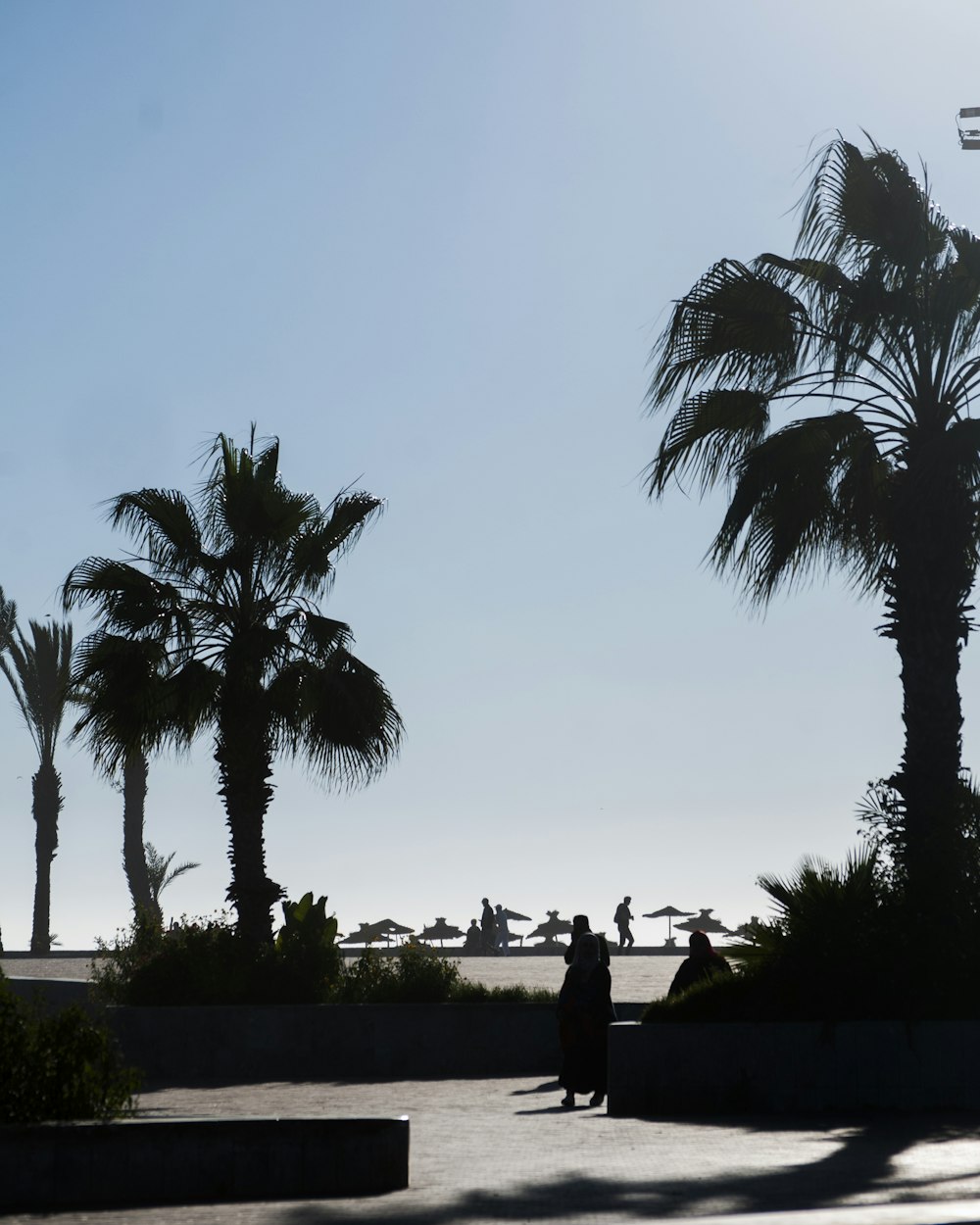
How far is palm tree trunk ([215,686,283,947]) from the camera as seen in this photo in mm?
21625

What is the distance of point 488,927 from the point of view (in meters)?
44.3

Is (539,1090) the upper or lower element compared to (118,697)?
lower

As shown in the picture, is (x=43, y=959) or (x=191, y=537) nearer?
(x=191, y=537)

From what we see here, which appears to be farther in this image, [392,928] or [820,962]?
[392,928]

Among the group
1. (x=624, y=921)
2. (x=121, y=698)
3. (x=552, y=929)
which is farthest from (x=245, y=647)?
(x=552, y=929)

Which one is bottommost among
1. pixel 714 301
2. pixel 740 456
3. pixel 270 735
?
pixel 270 735

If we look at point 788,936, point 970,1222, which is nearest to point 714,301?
point 788,936

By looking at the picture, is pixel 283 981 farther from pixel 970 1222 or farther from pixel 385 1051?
pixel 970 1222

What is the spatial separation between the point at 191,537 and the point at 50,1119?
14.7m

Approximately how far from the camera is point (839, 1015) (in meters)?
12.8

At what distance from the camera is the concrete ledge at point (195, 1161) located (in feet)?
25.0

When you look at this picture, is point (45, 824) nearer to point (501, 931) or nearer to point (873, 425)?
point (501, 931)

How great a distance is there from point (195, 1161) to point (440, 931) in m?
46.1

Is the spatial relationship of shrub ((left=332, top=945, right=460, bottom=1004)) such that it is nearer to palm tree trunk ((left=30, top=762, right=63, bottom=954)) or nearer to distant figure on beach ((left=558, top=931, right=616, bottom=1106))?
distant figure on beach ((left=558, top=931, right=616, bottom=1106))
